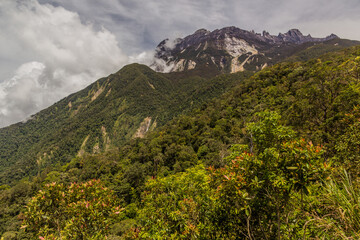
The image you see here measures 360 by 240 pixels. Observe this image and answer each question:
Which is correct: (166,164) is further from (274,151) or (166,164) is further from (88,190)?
(274,151)

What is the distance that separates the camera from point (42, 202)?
6.16m

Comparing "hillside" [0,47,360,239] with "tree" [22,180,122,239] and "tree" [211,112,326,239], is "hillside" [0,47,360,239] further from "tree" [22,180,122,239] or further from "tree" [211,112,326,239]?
"tree" [22,180,122,239]

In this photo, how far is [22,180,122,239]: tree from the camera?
19.1 feet

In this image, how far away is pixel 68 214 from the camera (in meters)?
6.05

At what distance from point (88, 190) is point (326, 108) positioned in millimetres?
24604

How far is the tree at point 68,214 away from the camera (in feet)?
19.1

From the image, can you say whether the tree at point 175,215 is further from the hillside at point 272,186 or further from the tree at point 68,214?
the tree at point 68,214

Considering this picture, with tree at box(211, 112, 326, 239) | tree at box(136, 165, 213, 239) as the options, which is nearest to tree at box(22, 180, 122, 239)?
tree at box(136, 165, 213, 239)

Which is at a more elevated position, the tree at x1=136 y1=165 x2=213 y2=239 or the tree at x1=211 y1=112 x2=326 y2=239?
the tree at x1=211 y1=112 x2=326 y2=239

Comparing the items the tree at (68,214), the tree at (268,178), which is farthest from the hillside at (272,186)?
the tree at (68,214)

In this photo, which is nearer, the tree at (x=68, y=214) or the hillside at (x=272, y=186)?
the hillside at (x=272, y=186)

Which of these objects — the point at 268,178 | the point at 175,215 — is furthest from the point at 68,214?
the point at 268,178

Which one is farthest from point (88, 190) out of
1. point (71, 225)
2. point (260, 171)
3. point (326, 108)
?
point (326, 108)

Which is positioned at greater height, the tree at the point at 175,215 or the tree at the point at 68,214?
the tree at the point at 68,214
